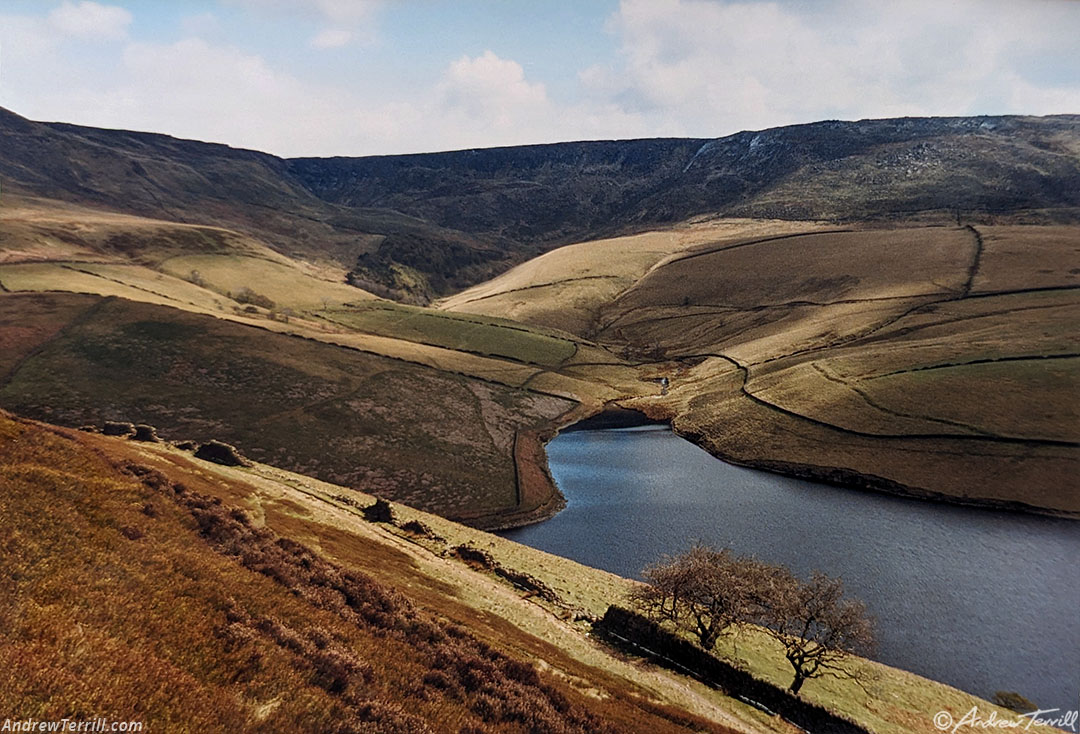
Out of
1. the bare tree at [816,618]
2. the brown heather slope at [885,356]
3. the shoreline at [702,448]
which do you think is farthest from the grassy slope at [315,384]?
the bare tree at [816,618]

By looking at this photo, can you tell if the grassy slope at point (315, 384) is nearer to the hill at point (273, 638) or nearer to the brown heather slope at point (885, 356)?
the brown heather slope at point (885, 356)

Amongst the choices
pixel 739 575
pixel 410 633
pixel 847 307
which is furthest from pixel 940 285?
pixel 410 633

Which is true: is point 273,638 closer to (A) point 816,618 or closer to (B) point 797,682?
(B) point 797,682

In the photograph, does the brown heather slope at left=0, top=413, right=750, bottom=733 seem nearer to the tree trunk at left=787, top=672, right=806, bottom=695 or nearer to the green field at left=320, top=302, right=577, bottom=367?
the tree trunk at left=787, top=672, right=806, bottom=695

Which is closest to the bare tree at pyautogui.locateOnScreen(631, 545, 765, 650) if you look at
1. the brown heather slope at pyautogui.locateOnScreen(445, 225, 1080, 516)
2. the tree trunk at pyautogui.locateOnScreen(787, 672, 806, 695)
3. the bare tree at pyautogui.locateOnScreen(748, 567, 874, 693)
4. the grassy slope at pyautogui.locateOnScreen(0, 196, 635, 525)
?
the bare tree at pyautogui.locateOnScreen(748, 567, 874, 693)

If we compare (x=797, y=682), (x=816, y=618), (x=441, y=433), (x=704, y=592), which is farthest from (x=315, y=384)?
(x=797, y=682)

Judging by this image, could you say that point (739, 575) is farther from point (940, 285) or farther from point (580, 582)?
point (940, 285)
